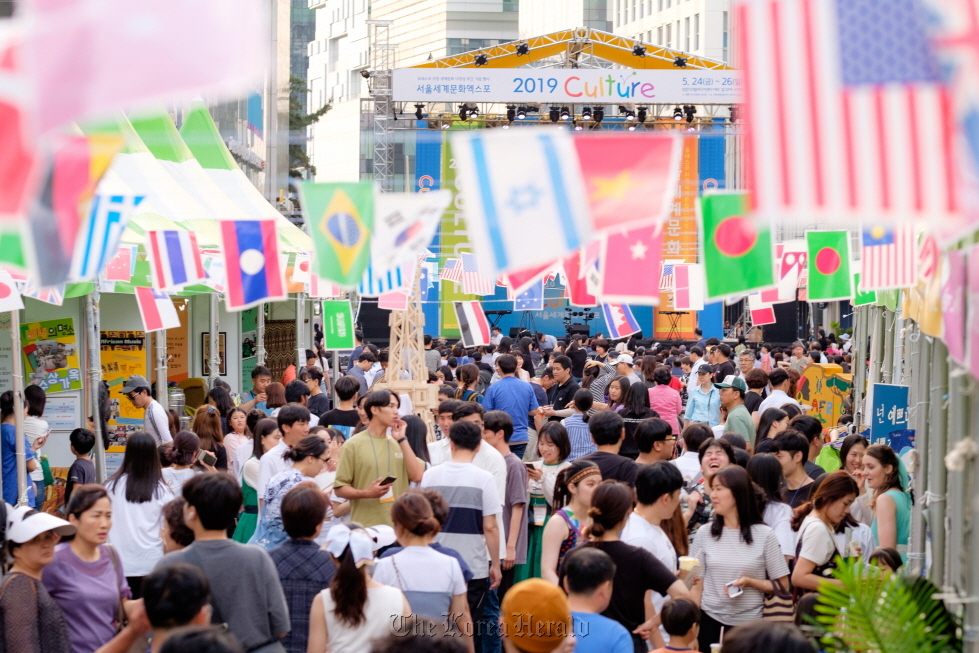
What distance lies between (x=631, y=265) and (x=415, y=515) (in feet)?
5.12

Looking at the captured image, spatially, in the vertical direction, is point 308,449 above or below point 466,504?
above

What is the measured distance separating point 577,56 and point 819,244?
2231cm

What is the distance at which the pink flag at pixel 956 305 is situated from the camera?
3248 mm

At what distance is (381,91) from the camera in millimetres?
29266

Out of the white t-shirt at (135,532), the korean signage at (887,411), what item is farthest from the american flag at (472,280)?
the white t-shirt at (135,532)

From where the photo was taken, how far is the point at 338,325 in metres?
13.2

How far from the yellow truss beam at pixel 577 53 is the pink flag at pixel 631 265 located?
24.5m

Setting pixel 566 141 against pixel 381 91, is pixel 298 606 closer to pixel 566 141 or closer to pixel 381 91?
pixel 566 141

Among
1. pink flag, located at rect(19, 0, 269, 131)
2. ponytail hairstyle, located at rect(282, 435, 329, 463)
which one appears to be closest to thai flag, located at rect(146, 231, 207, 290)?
ponytail hairstyle, located at rect(282, 435, 329, 463)

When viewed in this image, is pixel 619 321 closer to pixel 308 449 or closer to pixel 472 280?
pixel 472 280

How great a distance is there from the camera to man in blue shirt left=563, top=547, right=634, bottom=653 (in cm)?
372

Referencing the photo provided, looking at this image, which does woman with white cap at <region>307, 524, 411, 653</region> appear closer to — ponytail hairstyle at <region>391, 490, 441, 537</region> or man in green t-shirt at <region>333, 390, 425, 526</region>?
ponytail hairstyle at <region>391, 490, 441, 537</region>

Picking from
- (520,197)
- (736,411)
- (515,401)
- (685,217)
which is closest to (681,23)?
(685,217)

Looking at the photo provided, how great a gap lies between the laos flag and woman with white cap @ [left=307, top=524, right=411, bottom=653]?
2276 millimetres
